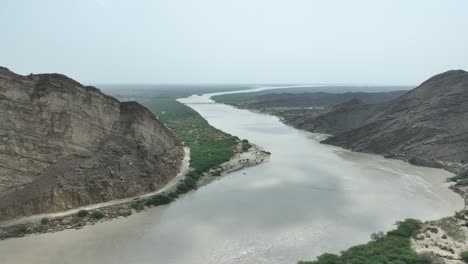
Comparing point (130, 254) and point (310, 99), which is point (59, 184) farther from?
point (310, 99)

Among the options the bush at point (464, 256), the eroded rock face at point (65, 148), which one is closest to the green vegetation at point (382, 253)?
the bush at point (464, 256)

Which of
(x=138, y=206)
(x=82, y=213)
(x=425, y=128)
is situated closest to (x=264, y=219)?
(x=138, y=206)

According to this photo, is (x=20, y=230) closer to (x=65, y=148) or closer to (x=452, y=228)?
(x=65, y=148)

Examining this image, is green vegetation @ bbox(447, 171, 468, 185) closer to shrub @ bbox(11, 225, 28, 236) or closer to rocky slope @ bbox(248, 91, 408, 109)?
shrub @ bbox(11, 225, 28, 236)

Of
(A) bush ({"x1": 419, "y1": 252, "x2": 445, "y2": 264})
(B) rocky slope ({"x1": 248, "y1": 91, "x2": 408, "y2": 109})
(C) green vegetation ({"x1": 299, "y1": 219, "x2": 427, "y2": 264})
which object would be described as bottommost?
(B) rocky slope ({"x1": 248, "y1": 91, "x2": 408, "y2": 109})

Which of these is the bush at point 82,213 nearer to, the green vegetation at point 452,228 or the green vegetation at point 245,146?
the green vegetation at point 452,228

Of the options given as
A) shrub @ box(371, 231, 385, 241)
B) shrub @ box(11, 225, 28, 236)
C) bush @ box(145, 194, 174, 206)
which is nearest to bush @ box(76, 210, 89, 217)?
shrub @ box(11, 225, 28, 236)
